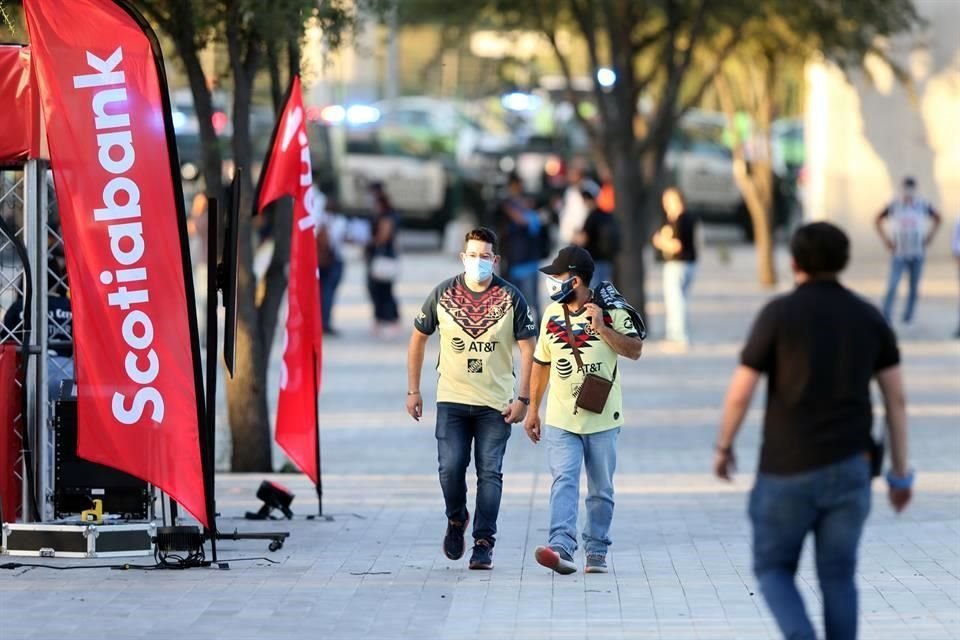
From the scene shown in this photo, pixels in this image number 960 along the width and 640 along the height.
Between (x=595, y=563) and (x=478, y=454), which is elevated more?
(x=478, y=454)

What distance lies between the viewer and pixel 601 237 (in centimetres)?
2036

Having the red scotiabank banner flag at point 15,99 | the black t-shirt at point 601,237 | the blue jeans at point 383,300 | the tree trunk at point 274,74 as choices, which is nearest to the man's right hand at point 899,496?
the red scotiabank banner flag at point 15,99

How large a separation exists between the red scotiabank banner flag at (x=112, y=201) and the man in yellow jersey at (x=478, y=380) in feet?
4.01

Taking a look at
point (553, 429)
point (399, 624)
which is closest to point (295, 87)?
point (553, 429)

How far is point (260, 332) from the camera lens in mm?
13070

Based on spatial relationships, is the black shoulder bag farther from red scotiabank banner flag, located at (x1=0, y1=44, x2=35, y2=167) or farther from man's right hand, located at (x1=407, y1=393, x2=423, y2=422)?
red scotiabank banner flag, located at (x1=0, y1=44, x2=35, y2=167)

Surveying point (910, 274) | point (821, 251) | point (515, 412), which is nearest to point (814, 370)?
point (821, 251)

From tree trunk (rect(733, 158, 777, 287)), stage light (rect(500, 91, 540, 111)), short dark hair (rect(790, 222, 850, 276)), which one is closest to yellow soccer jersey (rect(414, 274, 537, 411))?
Answer: short dark hair (rect(790, 222, 850, 276))

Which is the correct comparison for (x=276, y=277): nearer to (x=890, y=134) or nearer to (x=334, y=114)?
(x=890, y=134)

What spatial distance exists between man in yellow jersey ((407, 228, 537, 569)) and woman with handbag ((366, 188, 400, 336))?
1315 cm

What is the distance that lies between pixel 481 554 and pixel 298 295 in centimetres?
252

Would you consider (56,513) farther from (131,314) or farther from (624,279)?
(624,279)

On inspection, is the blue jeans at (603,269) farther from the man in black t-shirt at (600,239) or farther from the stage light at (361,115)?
the stage light at (361,115)

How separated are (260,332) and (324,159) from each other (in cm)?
2415
